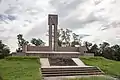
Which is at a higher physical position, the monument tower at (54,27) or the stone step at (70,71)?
the monument tower at (54,27)

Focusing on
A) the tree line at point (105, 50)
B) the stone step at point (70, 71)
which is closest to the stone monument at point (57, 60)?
the stone step at point (70, 71)

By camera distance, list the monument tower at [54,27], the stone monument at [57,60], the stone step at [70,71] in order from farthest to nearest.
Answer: the monument tower at [54,27], the stone monument at [57,60], the stone step at [70,71]

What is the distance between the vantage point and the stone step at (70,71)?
39.5 feet

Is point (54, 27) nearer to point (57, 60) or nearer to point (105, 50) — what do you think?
point (57, 60)

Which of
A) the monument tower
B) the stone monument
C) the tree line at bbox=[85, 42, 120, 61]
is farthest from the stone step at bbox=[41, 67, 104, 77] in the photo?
the tree line at bbox=[85, 42, 120, 61]

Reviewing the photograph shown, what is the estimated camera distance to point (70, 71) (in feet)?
41.7

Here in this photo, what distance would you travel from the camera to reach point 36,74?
1106 cm

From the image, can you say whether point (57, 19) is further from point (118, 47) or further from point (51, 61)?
point (118, 47)

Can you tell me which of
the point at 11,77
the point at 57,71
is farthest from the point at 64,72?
the point at 11,77

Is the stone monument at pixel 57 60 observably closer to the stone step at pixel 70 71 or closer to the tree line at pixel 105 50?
the stone step at pixel 70 71

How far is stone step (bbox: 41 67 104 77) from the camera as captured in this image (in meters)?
12.0

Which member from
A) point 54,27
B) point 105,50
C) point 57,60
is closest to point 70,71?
point 57,60

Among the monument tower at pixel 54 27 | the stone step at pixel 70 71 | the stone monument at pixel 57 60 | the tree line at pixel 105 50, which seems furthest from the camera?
the tree line at pixel 105 50

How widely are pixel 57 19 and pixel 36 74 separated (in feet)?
37.8
